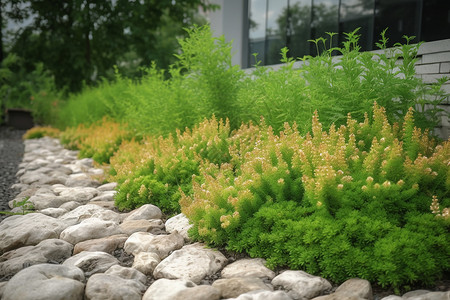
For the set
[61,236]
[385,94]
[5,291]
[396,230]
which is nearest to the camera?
[5,291]

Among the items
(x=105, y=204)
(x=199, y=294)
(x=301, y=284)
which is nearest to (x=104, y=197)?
(x=105, y=204)

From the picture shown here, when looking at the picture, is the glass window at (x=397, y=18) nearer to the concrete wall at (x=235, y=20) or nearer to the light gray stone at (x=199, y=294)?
the concrete wall at (x=235, y=20)

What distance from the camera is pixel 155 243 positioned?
3203mm

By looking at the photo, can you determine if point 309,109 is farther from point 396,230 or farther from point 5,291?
point 5,291

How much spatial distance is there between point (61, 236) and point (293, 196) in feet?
6.91

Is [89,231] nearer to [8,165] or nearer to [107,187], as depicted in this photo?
[107,187]

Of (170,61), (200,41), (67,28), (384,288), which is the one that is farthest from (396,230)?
(67,28)

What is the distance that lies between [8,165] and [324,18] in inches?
268

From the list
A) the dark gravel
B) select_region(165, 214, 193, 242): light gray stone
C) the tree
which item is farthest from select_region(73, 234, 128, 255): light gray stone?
the tree

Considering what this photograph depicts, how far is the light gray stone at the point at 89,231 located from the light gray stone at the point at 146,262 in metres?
0.62

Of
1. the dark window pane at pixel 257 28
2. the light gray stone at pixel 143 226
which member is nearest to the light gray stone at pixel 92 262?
the light gray stone at pixel 143 226

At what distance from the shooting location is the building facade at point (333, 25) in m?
4.40

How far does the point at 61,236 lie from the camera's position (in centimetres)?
346

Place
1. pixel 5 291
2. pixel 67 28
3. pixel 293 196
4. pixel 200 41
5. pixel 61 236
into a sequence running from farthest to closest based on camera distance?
pixel 67 28 < pixel 200 41 < pixel 61 236 < pixel 293 196 < pixel 5 291
